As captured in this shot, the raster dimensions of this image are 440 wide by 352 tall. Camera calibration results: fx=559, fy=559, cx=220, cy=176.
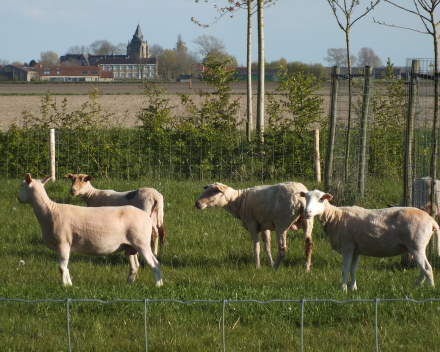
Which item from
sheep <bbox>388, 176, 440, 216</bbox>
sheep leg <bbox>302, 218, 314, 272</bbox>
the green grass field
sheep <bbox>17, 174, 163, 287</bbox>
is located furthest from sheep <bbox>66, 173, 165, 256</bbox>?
sheep <bbox>388, 176, 440, 216</bbox>

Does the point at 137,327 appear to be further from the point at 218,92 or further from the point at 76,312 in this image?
the point at 218,92

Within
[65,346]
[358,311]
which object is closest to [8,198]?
[65,346]

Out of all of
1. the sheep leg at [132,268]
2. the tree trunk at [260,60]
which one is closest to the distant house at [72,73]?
the tree trunk at [260,60]

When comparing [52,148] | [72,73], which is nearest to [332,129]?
[52,148]

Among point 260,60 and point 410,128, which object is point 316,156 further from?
point 410,128

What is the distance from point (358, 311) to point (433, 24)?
16.7 feet

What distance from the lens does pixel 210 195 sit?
8672mm

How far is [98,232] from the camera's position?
23.3 feet

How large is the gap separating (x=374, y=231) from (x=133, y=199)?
13.2 feet

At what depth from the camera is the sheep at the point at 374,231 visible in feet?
22.0

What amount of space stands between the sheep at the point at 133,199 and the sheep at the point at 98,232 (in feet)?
4.75

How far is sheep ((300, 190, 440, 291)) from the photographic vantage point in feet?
22.0

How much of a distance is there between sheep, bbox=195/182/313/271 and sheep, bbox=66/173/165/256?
829mm

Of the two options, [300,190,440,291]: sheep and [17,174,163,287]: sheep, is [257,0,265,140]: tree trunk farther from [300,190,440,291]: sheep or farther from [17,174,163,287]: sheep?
[17,174,163,287]: sheep
